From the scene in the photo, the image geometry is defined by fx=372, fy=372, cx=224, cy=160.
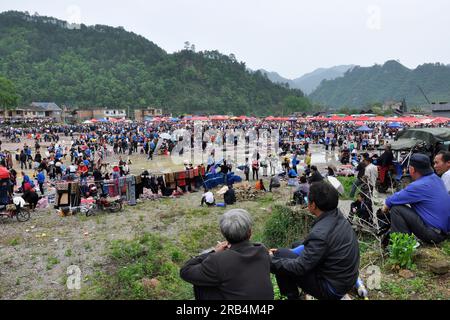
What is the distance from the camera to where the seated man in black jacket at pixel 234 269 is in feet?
7.52

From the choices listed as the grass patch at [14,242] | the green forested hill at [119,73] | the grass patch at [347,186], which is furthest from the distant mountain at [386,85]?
the grass patch at [14,242]

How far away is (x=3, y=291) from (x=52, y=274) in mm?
938

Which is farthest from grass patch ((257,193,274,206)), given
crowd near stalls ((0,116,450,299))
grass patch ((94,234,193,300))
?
grass patch ((94,234,193,300))

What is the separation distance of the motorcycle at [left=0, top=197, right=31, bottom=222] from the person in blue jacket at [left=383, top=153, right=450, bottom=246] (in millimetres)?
10384

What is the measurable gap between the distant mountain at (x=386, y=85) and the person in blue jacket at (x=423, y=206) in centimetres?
12346

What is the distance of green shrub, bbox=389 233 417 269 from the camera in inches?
155

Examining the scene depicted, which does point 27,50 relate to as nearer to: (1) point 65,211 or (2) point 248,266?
(1) point 65,211

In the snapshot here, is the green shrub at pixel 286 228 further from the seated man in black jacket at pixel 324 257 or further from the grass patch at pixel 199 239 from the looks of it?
A: the seated man in black jacket at pixel 324 257

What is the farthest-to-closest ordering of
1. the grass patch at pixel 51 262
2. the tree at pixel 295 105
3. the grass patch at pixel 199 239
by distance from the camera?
the tree at pixel 295 105, the grass patch at pixel 199 239, the grass patch at pixel 51 262

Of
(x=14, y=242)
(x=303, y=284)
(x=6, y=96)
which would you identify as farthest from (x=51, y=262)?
(x=6, y=96)

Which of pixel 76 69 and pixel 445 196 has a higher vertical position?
pixel 76 69

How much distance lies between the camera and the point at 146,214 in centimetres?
1173

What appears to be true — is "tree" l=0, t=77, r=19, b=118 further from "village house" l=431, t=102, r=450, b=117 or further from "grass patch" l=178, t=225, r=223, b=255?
"village house" l=431, t=102, r=450, b=117
